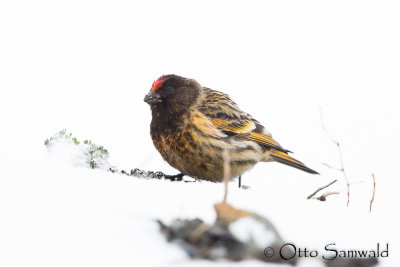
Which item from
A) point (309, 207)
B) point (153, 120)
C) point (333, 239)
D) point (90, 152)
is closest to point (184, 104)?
point (153, 120)

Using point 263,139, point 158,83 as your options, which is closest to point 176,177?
point 158,83

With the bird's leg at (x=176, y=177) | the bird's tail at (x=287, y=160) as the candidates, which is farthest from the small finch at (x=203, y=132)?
the bird's leg at (x=176, y=177)

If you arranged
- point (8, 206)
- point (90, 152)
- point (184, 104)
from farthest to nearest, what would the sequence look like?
point (184, 104)
point (90, 152)
point (8, 206)

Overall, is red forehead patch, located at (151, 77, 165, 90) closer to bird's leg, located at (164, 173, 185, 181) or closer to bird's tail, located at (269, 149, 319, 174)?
bird's leg, located at (164, 173, 185, 181)

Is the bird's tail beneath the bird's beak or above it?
beneath

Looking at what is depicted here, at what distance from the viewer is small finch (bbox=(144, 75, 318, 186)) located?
670cm

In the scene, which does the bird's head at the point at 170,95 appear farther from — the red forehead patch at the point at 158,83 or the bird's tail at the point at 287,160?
the bird's tail at the point at 287,160

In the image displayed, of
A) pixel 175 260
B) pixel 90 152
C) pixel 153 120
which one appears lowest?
pixel 175 260

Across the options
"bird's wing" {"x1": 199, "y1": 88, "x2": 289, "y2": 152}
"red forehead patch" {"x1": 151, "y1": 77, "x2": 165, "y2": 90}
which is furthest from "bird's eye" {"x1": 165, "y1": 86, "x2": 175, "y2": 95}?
"bird's wing" {"x1": 199, "y1": 88, "x2": 289, "y2": 152}

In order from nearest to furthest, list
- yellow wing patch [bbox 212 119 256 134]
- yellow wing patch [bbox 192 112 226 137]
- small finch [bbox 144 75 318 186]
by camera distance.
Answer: small finch [bbox 144 75 318 186]
yellow wing patch [bbox 192 112 226 137]
yellow wing patch [bbox 212 119 256 134]

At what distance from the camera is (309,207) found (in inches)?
193

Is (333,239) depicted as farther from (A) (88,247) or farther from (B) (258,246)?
(A) (88,247)

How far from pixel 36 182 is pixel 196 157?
8.12ft

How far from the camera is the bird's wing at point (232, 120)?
→ 23.6 ft
